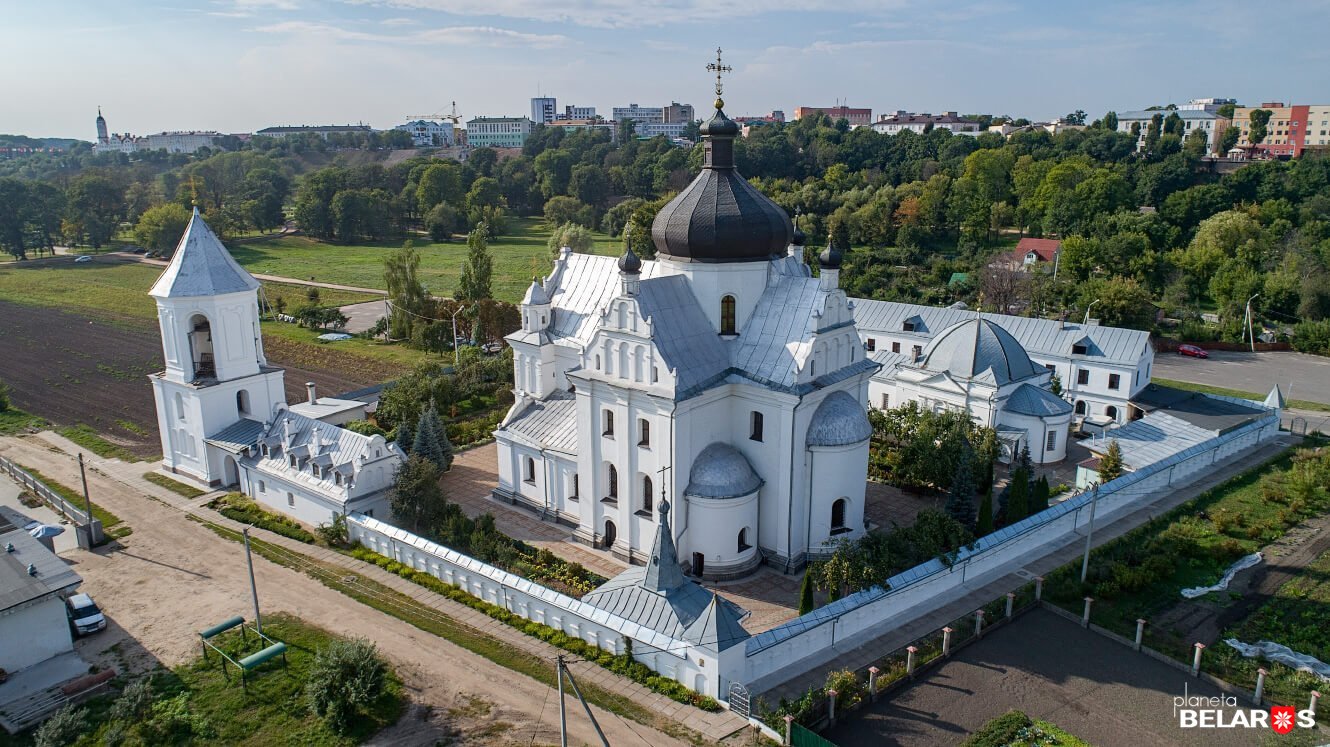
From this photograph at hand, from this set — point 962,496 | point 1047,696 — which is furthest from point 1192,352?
point 1047,696

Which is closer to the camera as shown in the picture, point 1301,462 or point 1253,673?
point 1253,673

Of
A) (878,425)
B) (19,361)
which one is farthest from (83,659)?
(19,361)

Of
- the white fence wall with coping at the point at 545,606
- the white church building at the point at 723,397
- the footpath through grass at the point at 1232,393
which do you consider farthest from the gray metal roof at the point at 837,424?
the footpath through grass at the point at 1232,393

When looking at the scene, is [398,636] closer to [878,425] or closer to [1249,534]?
[878,425]

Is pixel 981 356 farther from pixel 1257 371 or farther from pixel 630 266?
pixel 1257 371

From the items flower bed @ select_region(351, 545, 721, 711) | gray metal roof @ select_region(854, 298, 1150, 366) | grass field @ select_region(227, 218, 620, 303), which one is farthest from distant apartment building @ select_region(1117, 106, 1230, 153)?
flower bed @ select_region(351, 545, 721, 711)

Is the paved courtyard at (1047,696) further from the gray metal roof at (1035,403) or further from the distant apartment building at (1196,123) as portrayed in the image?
the distant apartment building at (1196,123)
